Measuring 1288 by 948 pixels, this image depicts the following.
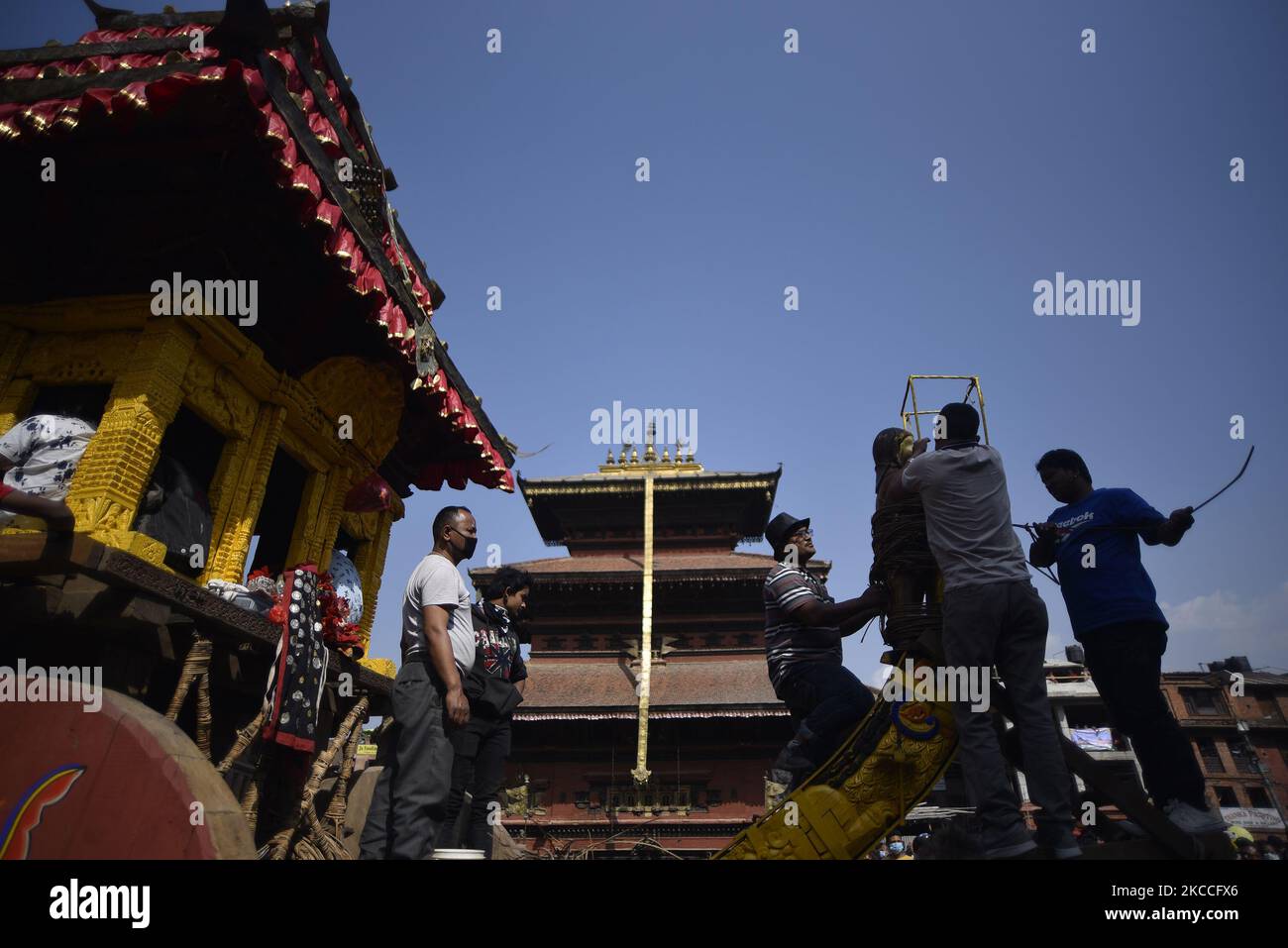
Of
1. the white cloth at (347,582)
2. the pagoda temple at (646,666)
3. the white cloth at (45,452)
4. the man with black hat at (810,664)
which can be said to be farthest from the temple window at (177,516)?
the pagoda temple at (646,666)

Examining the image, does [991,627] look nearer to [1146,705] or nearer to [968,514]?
[968,514]

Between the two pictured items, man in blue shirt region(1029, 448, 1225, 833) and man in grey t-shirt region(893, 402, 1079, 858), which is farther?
man in blue shirt region(1029, 448, 1225, 833)

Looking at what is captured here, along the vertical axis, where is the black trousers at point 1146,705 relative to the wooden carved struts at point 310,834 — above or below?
above

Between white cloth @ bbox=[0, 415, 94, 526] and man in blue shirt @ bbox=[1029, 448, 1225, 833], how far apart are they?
6.25m

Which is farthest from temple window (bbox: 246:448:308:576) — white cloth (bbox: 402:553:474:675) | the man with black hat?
the man with black hat

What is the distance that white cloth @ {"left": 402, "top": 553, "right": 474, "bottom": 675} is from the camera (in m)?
4.15

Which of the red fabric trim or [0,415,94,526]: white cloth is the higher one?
the red fabric trim

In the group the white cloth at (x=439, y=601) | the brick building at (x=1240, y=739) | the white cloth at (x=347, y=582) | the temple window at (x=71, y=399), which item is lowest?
the brick building at (x=1240, y=739)

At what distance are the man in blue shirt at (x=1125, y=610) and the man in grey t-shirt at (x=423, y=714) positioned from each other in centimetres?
336

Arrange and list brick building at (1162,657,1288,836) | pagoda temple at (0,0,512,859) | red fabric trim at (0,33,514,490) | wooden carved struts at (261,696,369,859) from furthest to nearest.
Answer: brick building at (1162,657,1288,836), wooden carved struts at (261,696,369,859), red fabric trim at (0,33,514,490), pagoda temple at (0,0,512,859)

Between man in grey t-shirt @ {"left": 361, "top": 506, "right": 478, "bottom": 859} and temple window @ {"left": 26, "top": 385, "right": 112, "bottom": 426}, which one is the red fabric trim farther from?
man in grey t-shirt @ {"left": 361, "top": 506, "right": 478, "bottom": 859}

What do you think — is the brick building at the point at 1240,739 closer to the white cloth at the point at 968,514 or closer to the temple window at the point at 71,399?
the white cloth at the point at 968,514

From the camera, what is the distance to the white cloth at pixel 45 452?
15.5 feet
